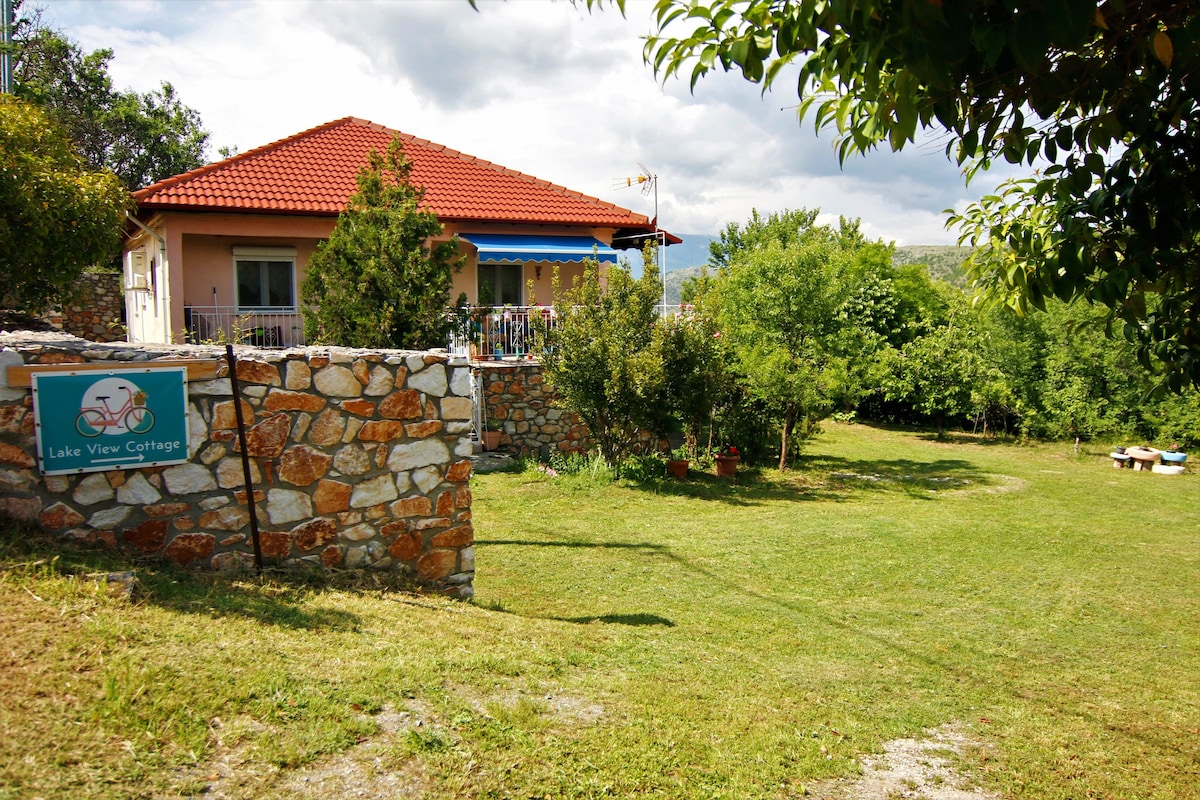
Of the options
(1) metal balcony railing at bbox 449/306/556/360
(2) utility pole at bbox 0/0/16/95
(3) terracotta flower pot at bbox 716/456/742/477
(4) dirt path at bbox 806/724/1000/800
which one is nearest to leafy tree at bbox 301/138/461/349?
(1) metal balcony railing at bbox 449/306/556/360

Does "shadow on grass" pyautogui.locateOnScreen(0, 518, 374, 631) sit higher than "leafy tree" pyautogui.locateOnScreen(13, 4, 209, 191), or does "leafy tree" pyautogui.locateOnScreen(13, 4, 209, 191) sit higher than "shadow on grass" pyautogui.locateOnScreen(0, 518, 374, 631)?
"leafy tree" pyautogui.locateOnScreen(13, 4, 209, 191)

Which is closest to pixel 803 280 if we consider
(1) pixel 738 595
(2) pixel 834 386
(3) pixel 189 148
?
(2) pixel 834 386

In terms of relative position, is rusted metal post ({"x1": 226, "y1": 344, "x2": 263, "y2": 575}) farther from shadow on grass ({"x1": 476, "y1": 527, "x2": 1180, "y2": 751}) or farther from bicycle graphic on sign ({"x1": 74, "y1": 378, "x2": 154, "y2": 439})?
shadow on grass ({"x1": 476, "y1": 527, "x2": 1180, "y2": 751})

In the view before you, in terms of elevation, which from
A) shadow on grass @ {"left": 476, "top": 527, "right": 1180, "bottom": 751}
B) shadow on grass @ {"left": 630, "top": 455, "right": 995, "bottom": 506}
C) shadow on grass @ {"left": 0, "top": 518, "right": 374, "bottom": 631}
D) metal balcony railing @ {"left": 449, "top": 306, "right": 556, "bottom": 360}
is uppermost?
metal balcony railing @ {"left": 449, "top": 306, "right": 556, "bottom": 360}

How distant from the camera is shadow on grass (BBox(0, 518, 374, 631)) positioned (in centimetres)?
442

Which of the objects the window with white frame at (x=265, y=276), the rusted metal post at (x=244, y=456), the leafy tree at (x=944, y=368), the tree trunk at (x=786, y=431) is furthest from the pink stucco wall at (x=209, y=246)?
the leafy tree at (x=944, y=368)

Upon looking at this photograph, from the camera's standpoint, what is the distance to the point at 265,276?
55.3 feet

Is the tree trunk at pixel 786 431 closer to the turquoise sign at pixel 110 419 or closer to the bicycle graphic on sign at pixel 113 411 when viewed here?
the turquoise sign at pixel 110 419

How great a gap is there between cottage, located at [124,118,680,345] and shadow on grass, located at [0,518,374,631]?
963 centimetres

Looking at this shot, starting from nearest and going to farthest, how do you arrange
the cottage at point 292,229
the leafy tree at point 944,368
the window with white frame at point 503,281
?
the cottage at point 292,229, the window with white frame at point 503,281, the leafy tree at point 944,368

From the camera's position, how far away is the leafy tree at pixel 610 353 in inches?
518

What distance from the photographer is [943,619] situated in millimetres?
7297

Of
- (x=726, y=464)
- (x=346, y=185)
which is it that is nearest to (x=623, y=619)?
(x=726, y=464)

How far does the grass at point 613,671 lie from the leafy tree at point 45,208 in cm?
697
